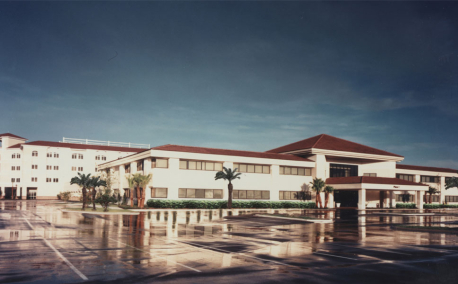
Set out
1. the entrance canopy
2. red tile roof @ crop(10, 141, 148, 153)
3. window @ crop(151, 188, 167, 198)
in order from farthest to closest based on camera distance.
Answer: red tile roof @ crop(10, 141, 148, 153) < the entrance canopy < window @ crop(151, 188, 167, 198)

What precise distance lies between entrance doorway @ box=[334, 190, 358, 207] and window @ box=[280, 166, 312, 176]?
7227mm

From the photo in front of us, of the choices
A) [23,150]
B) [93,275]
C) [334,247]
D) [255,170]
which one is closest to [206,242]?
[334,247]

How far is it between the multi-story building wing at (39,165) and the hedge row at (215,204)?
5447 cm

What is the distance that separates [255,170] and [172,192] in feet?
46.2

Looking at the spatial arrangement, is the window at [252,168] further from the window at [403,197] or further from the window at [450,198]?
the window at [450,198]

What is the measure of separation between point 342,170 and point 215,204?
2650cm

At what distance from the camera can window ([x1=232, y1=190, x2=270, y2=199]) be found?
5897cm

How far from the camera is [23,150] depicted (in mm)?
93750

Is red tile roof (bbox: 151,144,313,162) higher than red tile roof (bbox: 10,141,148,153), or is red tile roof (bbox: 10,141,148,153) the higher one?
red tile roof (bbox: 10,141,148,153)

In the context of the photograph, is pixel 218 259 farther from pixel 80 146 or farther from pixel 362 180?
pixel 80 146

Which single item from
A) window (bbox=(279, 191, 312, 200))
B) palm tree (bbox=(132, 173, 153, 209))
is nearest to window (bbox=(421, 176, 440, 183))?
window (bbox=(279, 191, 312, 200))

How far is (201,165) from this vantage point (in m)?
57.1

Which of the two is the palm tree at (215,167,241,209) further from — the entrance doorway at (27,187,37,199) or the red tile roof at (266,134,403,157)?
the entrance doorway at (27,187,37,199)

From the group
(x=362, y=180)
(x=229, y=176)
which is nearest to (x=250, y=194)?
(x=229, y=176)
